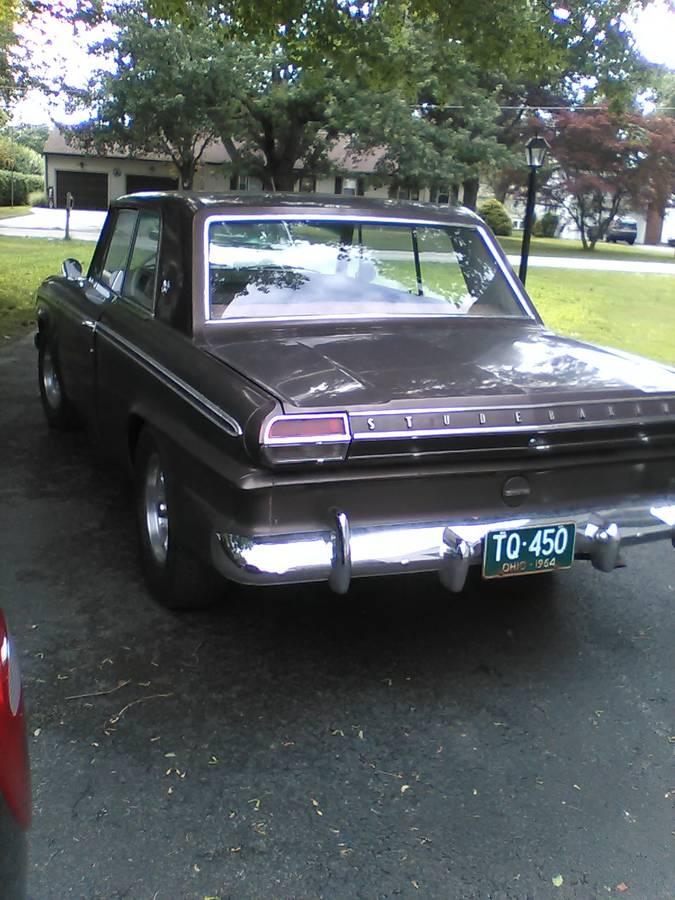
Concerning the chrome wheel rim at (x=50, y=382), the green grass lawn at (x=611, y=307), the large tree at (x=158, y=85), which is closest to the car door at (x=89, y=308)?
the chrome wheel rim at (x=50, y=382)

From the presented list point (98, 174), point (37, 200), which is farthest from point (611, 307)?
point (37, 200)

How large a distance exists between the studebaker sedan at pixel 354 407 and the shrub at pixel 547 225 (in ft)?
149

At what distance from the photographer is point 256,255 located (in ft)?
12.8

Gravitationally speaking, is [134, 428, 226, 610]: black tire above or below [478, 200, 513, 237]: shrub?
below

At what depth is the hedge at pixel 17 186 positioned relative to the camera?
4272 centimetres

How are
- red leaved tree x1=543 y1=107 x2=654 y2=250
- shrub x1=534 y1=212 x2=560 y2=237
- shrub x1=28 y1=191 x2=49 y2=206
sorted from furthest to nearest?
shrub x1=534 y1=212 x2=560 y2=237 < shrub x1=28 y1=191 x2=49 y2=206 < red leaved tree x1=543 y1=107 x2=654 y2=250

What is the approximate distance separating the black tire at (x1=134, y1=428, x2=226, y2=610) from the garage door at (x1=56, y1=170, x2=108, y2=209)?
44.9 m

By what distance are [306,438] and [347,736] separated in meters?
1.01

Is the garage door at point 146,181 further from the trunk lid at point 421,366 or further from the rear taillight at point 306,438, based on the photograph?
the rear taillight at point 306,438

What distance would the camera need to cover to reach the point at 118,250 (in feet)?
15.8

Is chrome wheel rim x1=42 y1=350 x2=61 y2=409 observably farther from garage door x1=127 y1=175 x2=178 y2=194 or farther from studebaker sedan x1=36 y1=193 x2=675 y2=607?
garage door x1=127 y1=175 x2=178 y2=194

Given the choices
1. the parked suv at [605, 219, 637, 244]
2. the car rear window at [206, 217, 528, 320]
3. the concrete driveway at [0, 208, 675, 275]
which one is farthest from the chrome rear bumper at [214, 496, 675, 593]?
the parked suv at [605, 219, 637, 244]

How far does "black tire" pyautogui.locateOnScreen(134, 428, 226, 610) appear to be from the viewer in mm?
3369

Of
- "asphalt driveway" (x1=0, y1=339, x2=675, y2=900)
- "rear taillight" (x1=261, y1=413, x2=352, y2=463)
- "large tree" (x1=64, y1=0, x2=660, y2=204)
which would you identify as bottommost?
"asphalt driveway" (x1=0, y1=339, x2=675, y2=900)
